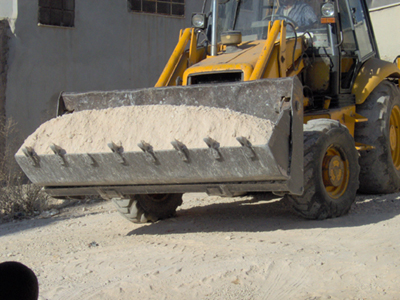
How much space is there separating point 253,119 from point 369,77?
3237 mm

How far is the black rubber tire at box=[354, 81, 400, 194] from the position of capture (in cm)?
662

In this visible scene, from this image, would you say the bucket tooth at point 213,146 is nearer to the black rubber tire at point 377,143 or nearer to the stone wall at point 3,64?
the black rubber tire at point 377,143

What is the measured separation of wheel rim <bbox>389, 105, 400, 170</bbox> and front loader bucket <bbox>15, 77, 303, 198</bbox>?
3179 mm

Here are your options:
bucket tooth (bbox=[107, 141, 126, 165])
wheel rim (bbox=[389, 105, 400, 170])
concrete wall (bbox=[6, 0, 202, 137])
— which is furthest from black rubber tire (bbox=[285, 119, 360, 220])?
concrete wall (bbox=[6, 0, 202, 137])

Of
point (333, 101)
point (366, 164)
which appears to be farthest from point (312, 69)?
point (366, 164)

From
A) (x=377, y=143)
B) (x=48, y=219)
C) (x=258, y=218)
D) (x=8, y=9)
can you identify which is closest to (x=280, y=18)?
(x=377, y=143)

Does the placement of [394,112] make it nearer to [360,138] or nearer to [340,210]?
[360,138]

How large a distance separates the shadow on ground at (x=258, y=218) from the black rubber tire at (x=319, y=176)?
0.12 metres

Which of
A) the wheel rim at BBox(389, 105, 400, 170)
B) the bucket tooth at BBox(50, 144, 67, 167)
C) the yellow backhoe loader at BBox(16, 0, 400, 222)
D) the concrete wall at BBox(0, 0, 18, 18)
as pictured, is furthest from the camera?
the concrete wall at BBox(0, 0, 18, 18)

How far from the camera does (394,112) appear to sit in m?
7.32

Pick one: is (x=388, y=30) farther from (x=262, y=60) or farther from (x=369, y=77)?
(x=262, y=60)

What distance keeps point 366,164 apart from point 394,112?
1101 millimetres

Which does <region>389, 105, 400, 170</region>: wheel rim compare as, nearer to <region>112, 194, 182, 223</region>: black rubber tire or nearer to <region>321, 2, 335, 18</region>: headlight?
<region>321, 2, 335, 18</region>: headlight

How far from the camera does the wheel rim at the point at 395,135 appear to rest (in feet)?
23.8
